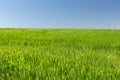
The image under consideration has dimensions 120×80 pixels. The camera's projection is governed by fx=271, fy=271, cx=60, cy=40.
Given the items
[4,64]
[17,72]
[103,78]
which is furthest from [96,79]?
[4,64]

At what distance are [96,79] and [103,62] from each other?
3.50 metres

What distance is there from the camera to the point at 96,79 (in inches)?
244

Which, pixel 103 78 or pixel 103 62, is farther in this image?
pixel 103 62

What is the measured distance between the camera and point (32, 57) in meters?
8.21

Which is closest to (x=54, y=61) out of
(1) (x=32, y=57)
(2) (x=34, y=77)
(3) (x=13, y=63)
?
(1) (x=32, y=57)

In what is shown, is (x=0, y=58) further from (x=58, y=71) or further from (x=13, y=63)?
(x=58, y=71)

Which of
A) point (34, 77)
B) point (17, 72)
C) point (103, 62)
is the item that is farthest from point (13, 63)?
point (103, 62)

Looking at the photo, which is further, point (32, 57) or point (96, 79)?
point (32, 57)

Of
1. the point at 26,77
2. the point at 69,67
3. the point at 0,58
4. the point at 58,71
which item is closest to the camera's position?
the point at 26,77

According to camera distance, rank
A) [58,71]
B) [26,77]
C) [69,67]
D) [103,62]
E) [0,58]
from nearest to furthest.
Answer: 1. [26,77]
2. [58,71]
3. [69,67]
4. [0,58]
5. [103,62]

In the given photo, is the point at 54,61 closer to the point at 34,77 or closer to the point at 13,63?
the point at 13,63

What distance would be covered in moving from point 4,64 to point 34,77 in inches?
56.4

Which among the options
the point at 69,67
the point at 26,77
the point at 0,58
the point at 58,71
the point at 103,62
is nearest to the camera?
the point at 26,77

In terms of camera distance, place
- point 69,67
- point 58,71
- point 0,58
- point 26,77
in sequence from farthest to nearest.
Result: point 0,58 < point 69,67 < point 58,71 < point 26,77
